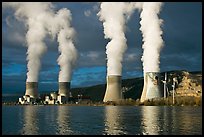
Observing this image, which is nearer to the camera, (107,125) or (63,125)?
(107,125)

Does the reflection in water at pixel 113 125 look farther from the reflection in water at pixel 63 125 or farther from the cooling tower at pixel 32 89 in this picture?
the cooling tower at pixel 32 89

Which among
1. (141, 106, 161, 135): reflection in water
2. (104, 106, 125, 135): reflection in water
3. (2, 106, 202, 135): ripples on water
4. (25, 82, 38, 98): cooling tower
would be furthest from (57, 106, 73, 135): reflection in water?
(25, 82, 38, 98): cooling tower

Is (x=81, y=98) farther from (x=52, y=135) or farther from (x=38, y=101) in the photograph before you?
(x=52, y=135)

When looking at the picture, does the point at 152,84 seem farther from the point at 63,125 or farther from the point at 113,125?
the point at 63,125

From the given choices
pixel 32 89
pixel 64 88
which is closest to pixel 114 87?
pixel 64 88

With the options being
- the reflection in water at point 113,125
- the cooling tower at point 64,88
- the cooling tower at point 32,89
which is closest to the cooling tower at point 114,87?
the cooling tower at point 64,88

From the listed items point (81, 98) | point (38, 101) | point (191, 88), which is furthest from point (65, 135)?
point (191, 88)

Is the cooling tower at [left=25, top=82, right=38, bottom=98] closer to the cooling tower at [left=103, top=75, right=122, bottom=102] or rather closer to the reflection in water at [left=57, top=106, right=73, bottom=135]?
the cooling tower at [left=103, top=75, right=122, bottom=102]

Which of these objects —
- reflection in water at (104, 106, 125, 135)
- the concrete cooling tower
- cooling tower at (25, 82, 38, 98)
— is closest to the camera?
reflection in water at (104, 106, 125, 135)
